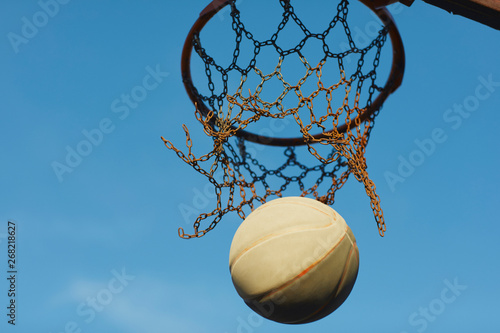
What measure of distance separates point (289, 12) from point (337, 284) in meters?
2.45

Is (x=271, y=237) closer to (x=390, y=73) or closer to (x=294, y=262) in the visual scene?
(x=294, y=262)

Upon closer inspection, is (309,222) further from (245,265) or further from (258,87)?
(258,87)

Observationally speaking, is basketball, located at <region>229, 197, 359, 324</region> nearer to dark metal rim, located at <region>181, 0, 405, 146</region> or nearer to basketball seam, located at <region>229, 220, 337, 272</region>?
basketball seam, located at <region>229, 220, 337, 272</region>

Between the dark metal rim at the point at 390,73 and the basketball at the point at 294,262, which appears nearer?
the basketball at the point at 294,262

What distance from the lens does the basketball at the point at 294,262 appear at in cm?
416

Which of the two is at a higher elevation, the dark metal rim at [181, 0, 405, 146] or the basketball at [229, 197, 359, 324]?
the dark metal rim at [181, 0, 405, 146]

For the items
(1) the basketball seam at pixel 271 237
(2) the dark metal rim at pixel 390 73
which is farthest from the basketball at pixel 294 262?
(2) the dark metal rim at pixel 390 73

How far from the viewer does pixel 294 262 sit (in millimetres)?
4137

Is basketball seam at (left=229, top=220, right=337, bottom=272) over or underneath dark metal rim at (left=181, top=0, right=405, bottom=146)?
underneath

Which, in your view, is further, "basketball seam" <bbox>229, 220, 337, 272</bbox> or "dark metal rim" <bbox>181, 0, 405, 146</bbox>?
"dark metal rim" <bbox>181, 0, 405, 146</bbox>

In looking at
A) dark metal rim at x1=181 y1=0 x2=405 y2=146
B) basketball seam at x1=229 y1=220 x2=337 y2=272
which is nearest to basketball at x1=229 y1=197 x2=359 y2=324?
basketball seam at x1=229 y1=220 x2=337 y2=272

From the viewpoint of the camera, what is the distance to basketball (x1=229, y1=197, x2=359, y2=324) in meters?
4.16

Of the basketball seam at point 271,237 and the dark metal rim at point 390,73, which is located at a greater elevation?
the dark metal rim at point 390,73

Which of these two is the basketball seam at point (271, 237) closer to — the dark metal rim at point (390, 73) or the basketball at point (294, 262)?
the basketball at point (294, 262)
